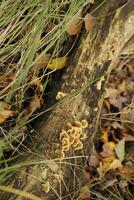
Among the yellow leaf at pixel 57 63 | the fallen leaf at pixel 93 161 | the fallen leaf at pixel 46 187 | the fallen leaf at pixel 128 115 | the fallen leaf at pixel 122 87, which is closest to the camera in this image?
the fallen leaf at pixel 46 187

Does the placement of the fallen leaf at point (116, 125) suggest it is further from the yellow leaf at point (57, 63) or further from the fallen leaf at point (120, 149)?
the yellow leaf at point (57, 63)

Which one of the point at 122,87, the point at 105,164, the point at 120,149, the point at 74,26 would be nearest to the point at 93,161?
the point at 105,164

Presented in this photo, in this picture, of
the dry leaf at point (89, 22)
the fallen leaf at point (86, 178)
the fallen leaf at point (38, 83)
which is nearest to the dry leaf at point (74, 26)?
the dry leaf at point (89, 22)

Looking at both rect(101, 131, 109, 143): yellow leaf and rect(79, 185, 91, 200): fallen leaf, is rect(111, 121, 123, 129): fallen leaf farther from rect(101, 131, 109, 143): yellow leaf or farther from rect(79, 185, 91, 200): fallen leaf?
rect(79, 185, 91, 200): fallen leaf

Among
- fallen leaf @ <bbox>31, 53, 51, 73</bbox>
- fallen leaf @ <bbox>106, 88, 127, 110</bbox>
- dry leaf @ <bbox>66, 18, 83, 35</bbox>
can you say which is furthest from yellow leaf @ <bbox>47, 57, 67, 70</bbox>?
fallen leaf @ <bbox>106, 88, 127, 110</bbox>

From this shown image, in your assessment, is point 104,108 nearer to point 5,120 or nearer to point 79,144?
point 79,144

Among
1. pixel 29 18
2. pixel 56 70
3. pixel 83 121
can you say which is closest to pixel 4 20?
pixel 29 18
